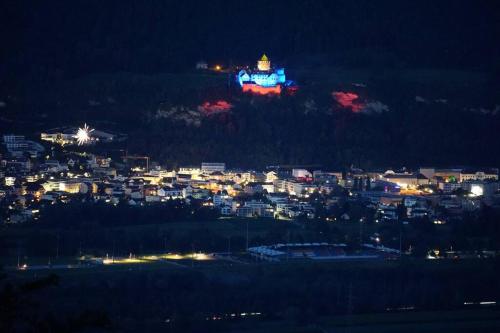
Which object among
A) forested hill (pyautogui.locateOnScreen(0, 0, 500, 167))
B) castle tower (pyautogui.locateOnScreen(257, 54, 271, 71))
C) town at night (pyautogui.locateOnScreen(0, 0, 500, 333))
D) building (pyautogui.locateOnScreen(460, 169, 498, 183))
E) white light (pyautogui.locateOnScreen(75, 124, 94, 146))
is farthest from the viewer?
castle tower (pyautogui.locateOnScreen(257, 54, 271, 71))

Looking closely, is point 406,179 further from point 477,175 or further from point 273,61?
point 273,61

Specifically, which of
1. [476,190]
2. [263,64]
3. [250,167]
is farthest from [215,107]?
[476,190]

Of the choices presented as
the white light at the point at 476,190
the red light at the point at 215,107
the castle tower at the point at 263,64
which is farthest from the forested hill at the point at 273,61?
the white light at the point at 476,190

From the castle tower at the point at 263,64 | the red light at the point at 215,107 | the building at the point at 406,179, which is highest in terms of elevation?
the castle tower at the point at 263,64

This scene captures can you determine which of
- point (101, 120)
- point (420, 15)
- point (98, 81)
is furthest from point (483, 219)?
point (420, 15)

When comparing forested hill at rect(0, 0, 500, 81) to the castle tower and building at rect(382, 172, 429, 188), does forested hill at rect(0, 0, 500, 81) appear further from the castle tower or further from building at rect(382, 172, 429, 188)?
building at rect(382, 172, 429, 188)

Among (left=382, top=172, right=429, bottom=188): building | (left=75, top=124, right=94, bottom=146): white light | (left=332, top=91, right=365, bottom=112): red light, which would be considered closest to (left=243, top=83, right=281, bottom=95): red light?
(left=332, top=91, right=365, bottom=112): red light

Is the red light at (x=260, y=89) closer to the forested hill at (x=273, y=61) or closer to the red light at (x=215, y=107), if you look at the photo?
the forested hill at (x=273, y=61)
